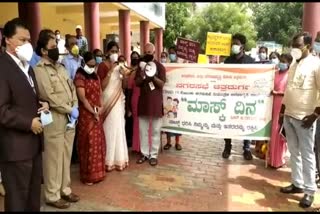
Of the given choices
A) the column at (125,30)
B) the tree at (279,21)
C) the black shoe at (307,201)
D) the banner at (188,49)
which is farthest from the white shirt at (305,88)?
the tree at (279,21)

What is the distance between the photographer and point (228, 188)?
446cm

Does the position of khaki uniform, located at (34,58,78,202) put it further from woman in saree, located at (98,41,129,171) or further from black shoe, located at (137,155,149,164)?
black shoe, located at (137,155,149,164)

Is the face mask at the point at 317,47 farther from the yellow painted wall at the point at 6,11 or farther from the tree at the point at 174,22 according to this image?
the tree at the point at 174,22

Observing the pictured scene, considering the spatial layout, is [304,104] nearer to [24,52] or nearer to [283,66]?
[283,66]

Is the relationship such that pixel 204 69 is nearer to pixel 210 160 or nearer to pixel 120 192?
pixel 210 160

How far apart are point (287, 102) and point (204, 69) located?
5.11ft

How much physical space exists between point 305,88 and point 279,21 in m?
29.3

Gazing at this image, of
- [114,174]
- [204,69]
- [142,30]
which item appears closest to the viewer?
[114,174]

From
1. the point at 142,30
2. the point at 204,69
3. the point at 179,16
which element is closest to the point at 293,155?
the point at 204,69

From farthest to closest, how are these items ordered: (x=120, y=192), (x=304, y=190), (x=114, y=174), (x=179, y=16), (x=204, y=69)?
(x=179, y=16)
(x=204, y=69)
(x=114, y=174)
(x=120, y=192)
(x=304, y=190)

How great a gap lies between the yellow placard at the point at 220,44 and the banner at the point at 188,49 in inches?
16.6

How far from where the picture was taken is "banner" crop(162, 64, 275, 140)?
5.10 m

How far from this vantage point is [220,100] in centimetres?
530

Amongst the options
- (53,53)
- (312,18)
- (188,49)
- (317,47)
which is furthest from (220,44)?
(53,53)
